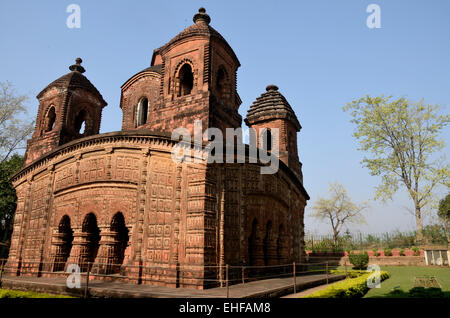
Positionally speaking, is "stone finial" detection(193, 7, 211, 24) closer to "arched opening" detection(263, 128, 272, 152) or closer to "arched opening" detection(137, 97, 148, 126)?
"arched opening" detection(137, 97, 148, 126)

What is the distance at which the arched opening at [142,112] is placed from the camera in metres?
14.9

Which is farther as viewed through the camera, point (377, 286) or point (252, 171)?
point (252, 171)

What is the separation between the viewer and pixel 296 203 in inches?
694

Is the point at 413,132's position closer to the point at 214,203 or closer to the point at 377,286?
the point at 377,286

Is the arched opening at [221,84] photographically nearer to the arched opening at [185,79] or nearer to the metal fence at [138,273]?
the arched opening at [185,79]

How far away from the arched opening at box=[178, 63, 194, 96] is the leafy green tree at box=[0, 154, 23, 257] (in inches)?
674

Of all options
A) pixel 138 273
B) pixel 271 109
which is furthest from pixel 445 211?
pixel 138 273

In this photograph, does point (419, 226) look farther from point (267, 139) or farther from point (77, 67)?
point (77, 67)

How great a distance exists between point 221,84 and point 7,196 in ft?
64.4

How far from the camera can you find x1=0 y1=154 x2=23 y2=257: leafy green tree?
2278cm

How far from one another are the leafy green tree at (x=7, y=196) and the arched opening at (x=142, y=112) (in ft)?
45.8

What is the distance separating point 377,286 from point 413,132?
16.0 m

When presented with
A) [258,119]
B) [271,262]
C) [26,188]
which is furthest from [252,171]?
[26,188]

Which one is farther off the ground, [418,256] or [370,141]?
[370,141]
